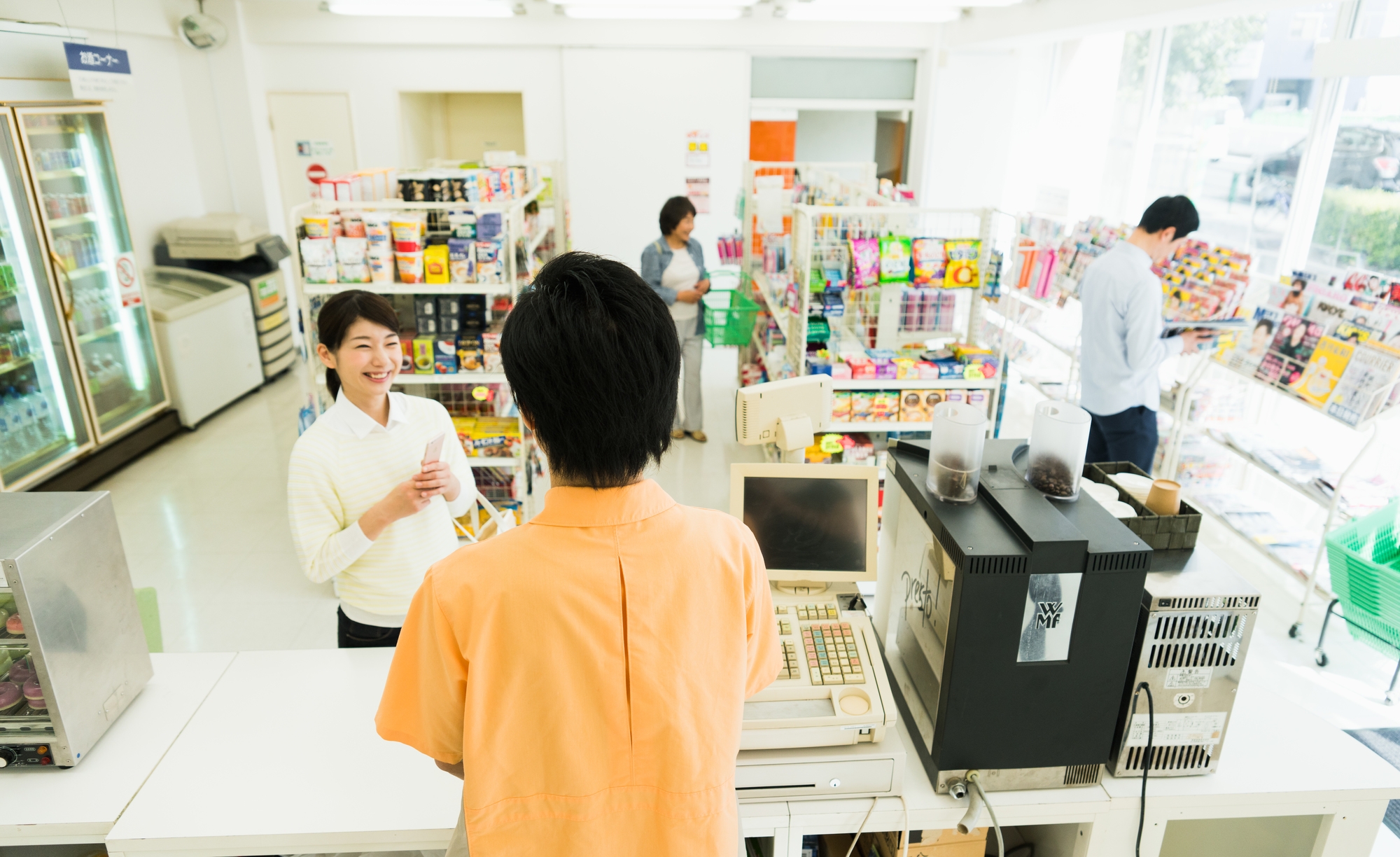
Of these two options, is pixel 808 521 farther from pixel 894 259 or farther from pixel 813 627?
pixel 894 259

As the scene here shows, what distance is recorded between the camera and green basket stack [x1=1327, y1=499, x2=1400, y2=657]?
10.6ft

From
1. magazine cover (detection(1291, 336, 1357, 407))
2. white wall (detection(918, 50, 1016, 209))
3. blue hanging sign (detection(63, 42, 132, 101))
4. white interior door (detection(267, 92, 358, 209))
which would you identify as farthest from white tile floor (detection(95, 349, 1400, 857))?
white wall (detection(918, 50, 1016, 209))

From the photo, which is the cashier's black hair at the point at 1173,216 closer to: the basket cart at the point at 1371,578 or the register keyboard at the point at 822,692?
the basket cart at the point at 1371,578

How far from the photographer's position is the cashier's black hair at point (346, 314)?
2.27 m

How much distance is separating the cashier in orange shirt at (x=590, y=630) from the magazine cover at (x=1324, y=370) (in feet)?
12.2

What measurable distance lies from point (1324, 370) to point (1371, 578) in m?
0.98

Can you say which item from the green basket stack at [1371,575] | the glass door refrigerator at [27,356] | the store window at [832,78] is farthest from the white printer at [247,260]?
the green basket stack at [1371,575]

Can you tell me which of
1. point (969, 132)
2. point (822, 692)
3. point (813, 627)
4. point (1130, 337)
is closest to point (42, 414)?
point (813, 627)

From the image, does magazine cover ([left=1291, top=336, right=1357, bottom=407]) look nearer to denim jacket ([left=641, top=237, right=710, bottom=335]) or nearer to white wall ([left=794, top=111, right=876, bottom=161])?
denim jacket ([left=641, top=237, right=710, bottom=335])

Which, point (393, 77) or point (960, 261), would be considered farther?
point (393, 77)

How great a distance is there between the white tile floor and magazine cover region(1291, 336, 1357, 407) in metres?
1.01

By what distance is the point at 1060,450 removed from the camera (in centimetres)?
170

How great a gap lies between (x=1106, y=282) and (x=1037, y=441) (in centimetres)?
247

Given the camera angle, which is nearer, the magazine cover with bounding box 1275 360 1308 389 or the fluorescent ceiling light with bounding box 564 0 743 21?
the magazine cover with bounding box 1275 360 1308 389
